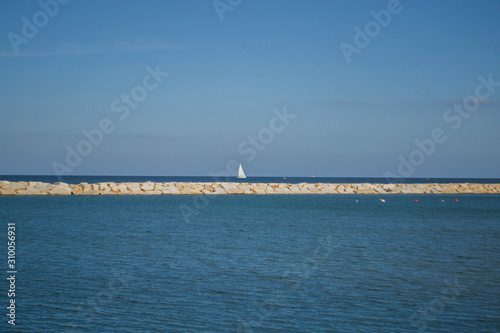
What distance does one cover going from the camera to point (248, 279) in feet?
50.6

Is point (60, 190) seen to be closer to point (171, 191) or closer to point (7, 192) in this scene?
point (7, 192)

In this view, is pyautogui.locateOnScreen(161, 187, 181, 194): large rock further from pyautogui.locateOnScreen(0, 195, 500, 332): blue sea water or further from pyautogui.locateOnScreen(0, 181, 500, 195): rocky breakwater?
pyautogui.locateOnScreen(0, 195, 500, 332): blue sea water

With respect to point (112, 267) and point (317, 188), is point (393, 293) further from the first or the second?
point (317, 188)

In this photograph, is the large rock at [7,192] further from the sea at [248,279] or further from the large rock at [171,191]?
the sea at [248,279]

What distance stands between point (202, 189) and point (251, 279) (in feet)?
159

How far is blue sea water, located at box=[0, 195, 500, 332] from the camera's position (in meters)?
11.6

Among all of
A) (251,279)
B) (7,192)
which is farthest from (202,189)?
(251,279)

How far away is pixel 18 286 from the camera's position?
1406cm

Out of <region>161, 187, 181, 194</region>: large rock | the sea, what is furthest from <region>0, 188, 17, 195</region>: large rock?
the sea

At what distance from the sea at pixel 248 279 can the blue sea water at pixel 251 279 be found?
45mm

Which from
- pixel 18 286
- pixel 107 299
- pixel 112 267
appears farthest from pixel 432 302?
pixel 18 286

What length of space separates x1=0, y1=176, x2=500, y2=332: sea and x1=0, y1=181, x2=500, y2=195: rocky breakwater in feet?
99.0

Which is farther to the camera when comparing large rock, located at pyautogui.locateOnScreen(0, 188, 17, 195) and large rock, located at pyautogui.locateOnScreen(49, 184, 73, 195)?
large rock, located at pyautogui.locateOnScreen(49, 184, 73, 195)

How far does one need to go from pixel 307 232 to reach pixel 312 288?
13.5 metres
